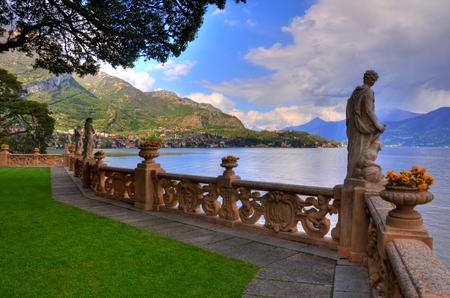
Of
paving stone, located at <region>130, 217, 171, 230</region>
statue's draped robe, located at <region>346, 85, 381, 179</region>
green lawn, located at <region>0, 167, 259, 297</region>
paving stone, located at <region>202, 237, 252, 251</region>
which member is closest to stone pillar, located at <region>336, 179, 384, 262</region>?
statue's draped robe, located at <region>346, 85, 381, 179</region>

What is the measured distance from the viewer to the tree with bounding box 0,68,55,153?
1136 inches

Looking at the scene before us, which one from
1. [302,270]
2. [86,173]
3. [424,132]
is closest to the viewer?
[302,270]

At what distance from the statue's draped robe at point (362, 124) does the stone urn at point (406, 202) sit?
2.11 m

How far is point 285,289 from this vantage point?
363 cm

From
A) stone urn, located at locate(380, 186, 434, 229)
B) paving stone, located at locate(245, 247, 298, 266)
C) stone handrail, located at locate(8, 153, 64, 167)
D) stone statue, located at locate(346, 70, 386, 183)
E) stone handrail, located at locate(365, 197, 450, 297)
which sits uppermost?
stone statue, located at locate(346, 70, 386, 183)

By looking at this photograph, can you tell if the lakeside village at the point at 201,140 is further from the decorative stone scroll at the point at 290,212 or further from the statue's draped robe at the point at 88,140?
the decorative stone scroll at the point at 290,212

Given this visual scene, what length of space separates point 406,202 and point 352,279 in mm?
1602

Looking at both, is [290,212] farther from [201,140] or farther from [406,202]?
[201,140]

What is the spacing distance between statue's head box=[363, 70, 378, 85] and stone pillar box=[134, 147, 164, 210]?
5730mm

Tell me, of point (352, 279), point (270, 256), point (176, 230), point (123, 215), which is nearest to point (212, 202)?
point (176, 230)

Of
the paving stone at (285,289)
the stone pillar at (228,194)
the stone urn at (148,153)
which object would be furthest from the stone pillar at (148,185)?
the paving stone at (285,289)

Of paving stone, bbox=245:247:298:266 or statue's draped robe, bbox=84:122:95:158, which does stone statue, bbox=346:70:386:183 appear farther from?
statue's draped robe, bbox=84:122:95:158

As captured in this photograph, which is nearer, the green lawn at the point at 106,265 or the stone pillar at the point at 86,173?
the green lawn at the point at 106,265

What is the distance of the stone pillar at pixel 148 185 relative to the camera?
8.74 metres
